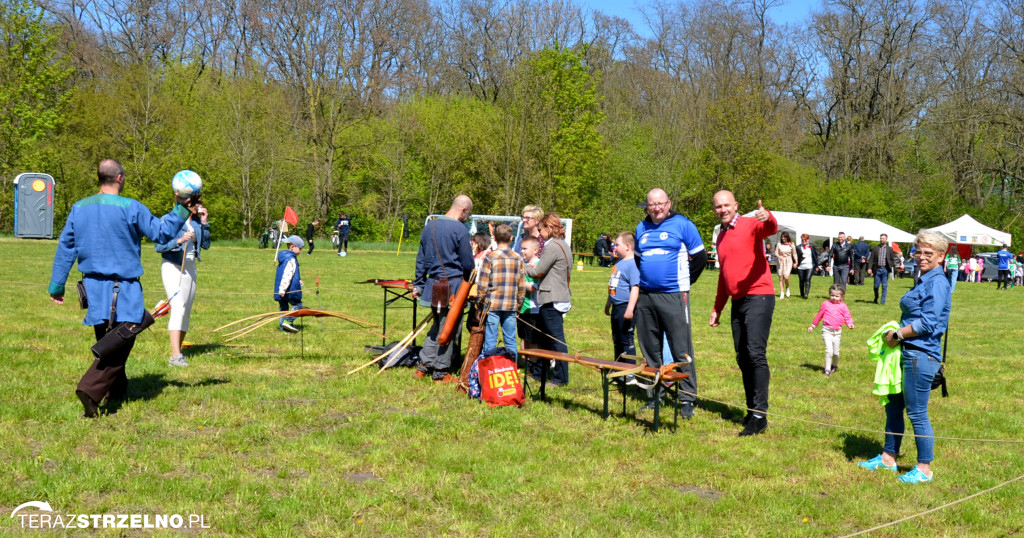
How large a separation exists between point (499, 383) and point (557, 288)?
4.44 feet

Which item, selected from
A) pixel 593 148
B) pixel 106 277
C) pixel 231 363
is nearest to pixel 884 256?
pixel 231 363

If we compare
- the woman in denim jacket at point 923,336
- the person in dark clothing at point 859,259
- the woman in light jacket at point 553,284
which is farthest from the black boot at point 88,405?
the person in dark clothing at point 859,259

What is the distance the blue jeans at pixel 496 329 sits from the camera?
7.30 metres

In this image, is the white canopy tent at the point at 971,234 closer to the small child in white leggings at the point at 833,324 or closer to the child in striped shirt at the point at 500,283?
the small child in white leggings at the point at 833,324

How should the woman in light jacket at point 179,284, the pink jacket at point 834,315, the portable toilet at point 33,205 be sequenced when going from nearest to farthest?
the woman in light jacket at point 179,284 < the pink jacket at point 834,315 < the portable toilet at point 33,205

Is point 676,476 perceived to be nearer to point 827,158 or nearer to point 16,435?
point 16,435

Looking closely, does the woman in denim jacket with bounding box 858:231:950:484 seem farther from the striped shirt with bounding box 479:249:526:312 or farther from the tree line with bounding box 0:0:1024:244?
the tree line with bounding box 0:0:1024:244

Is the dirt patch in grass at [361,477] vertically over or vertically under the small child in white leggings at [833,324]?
under

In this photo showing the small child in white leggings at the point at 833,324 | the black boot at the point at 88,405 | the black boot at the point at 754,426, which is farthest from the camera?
the small child in white leggings at the point at 833,324

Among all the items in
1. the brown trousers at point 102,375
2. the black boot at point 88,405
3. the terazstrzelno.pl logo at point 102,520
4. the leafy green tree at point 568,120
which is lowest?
the terazstrzelno.pl logo at point 102,520

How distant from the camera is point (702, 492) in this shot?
4.92m

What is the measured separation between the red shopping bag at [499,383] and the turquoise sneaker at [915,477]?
2.96m

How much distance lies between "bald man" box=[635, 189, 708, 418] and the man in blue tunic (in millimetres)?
3756

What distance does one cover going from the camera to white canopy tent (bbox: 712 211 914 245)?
35.5 meters
